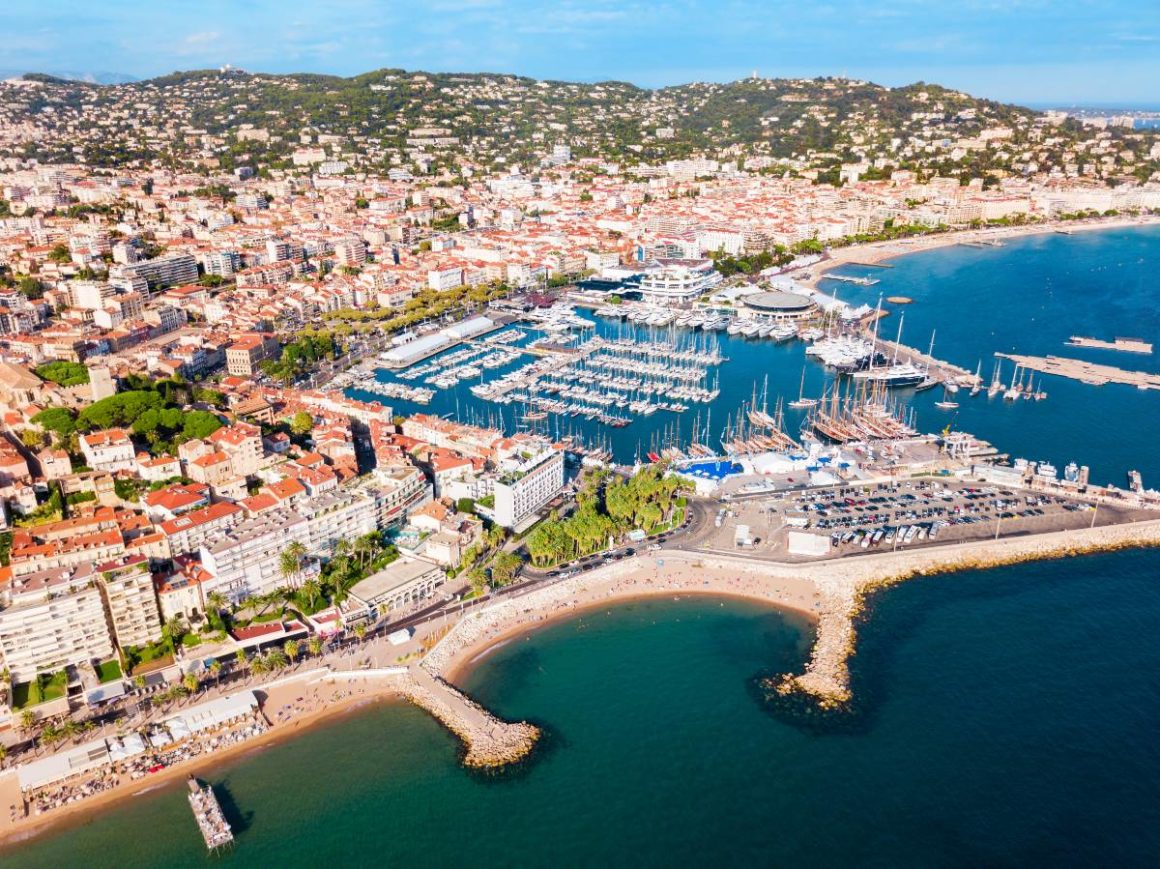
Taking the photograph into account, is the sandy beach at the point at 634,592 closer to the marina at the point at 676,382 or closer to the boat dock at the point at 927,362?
the marina at the point at 676,382

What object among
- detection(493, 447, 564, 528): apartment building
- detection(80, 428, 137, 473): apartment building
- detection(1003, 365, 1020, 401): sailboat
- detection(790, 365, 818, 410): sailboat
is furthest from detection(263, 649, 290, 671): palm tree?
detection(1003, 365, 1020, 401): sailboat

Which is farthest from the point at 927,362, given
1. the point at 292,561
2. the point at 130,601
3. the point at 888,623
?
the point at 130,601

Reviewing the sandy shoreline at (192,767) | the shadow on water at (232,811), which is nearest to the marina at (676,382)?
the sandy shoreline at (192,767)

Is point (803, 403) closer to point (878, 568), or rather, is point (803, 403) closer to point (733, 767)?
point (878, 568)

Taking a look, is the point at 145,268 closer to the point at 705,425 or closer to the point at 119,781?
the point at 705,425

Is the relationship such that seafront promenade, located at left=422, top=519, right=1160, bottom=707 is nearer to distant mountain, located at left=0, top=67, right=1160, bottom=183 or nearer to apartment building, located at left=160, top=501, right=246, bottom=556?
apartment building, located at left=160, top=501, right=246, bottom=556

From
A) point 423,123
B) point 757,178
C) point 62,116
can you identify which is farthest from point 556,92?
point 62,116

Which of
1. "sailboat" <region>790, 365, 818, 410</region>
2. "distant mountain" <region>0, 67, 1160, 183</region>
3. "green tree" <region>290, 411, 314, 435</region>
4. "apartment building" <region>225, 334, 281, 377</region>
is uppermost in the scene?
"distant mountain" <region>0, 67, 1160, 183</region>
